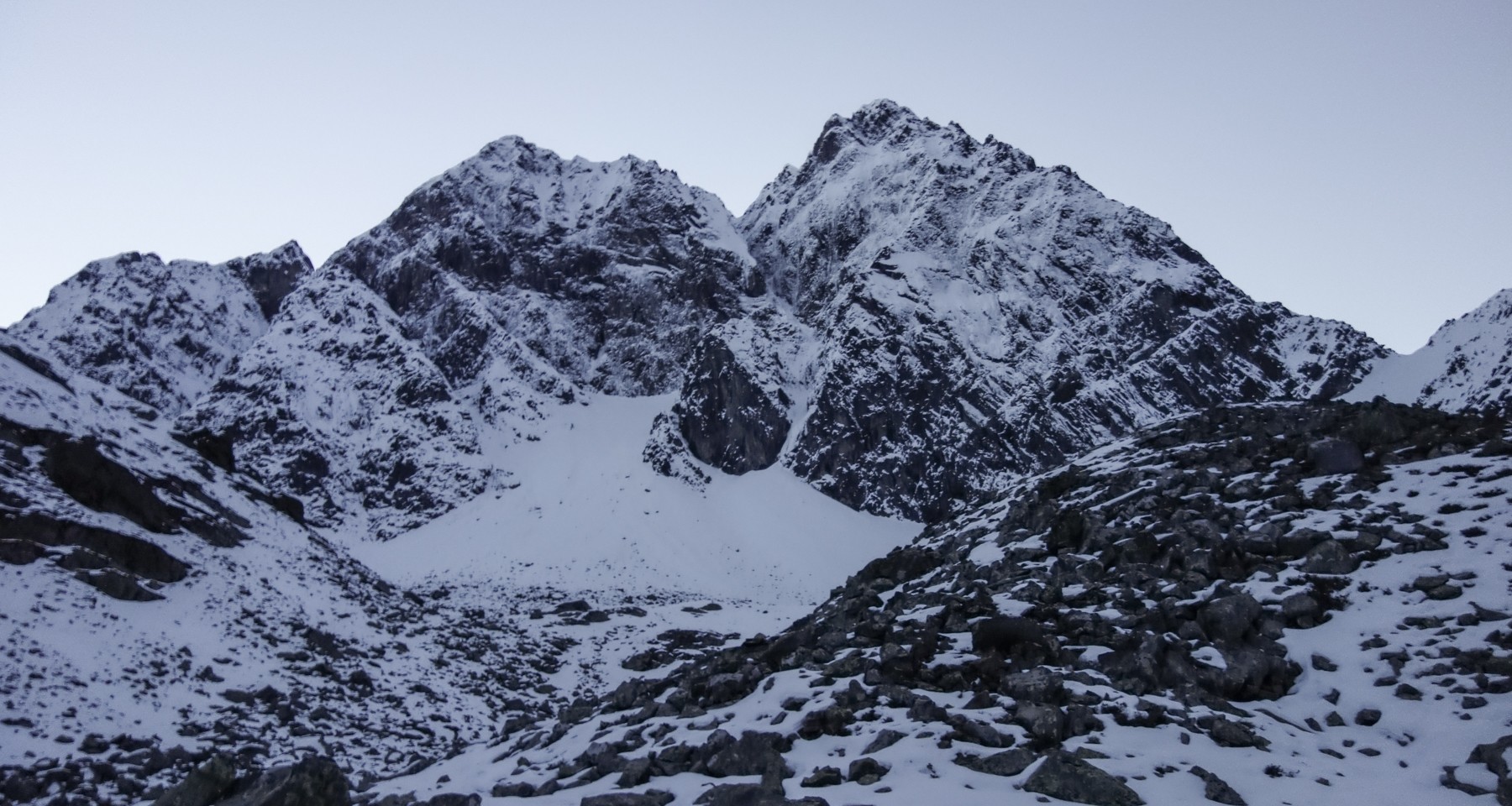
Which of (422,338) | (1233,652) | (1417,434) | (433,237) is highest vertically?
(433,237)

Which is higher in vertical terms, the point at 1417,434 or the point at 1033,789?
the point at 1417,434

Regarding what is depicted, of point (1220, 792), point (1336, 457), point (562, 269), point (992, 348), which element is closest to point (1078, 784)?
point (1220, 792)

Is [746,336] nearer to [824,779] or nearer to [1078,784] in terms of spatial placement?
[824,779]

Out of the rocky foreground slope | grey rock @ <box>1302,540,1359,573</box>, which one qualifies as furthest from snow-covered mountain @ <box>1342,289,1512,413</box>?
grey rock @ <box>1302,540,1359,573</box>

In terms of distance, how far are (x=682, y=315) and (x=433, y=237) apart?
27.9 meters

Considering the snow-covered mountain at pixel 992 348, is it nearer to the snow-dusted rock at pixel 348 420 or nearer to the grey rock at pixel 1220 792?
the snow-dusted rock at pixel 348 420

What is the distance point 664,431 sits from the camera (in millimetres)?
77938

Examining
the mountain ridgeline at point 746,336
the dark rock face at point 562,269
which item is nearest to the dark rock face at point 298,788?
the mountain ridgeline at point 746,336

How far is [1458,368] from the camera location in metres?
70.5

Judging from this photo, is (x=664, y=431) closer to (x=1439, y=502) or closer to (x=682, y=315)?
(x=682, y=315)

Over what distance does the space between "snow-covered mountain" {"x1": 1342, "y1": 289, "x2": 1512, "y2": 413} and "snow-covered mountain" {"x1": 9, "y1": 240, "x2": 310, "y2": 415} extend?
319 feet

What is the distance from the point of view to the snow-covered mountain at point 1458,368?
6531 cm

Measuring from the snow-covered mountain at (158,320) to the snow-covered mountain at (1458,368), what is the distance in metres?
97.3

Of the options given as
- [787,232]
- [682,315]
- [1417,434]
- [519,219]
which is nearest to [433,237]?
[519,219]
